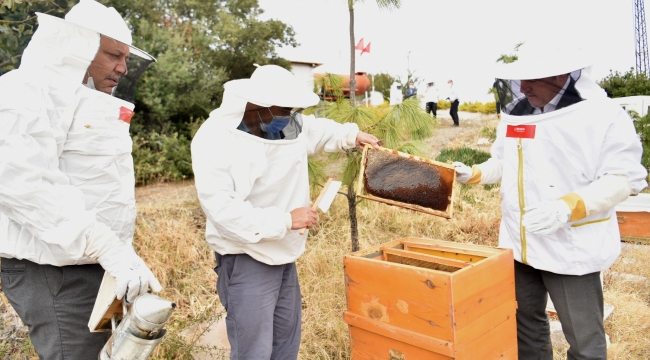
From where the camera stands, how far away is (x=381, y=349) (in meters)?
2.49

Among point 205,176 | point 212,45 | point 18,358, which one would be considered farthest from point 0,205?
point 212,45

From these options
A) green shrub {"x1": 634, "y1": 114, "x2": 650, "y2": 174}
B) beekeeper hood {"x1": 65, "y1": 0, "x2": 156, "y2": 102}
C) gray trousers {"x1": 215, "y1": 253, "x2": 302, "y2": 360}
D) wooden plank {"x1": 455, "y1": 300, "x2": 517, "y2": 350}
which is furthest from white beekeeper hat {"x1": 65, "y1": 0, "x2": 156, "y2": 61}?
green shrub {"x1": 634, "y1": 114, "x2": 650, "y2": 174}

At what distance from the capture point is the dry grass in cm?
343

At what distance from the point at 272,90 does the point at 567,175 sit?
→ 141cm

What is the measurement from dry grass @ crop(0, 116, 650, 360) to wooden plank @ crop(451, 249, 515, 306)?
1348 millimetres

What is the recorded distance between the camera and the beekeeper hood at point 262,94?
2.21m

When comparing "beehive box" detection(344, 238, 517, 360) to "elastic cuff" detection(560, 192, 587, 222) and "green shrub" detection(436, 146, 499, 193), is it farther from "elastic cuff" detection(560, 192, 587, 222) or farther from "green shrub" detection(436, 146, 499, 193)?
"green shrub" detection(436, 146, 499, 193)

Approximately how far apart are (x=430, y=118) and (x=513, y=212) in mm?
1182

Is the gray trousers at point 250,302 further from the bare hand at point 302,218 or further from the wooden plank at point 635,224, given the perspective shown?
the wooden plank at point 635,224

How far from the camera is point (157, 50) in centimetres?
909

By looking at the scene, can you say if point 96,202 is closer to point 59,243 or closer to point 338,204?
point 59,243

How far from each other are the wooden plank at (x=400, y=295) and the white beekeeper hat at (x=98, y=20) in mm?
1441

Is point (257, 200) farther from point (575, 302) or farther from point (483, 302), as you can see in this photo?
point (575, 302)

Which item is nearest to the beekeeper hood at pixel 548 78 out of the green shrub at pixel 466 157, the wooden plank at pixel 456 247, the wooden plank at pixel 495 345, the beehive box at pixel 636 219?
the wooden plank at pixel 456 247
